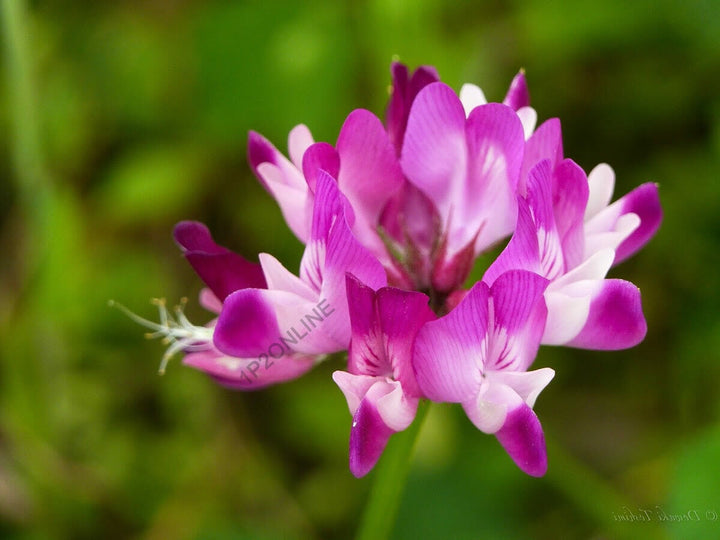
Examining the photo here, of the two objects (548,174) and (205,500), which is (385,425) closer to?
(548,174)

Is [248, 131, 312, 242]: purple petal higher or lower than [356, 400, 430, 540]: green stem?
higher

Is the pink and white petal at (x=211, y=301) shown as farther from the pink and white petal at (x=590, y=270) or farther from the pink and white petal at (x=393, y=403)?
the pink and white petal at (x=590, y=270)

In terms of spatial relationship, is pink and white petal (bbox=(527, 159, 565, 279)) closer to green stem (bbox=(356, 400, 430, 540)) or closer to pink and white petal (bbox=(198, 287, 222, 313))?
green stem (bbox=(356, 400, 430, 540))

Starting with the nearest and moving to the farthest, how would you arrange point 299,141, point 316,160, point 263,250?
point 316,160, point 299,141, point 263,250

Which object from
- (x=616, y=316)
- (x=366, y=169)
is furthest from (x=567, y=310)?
(x=366, y=169)

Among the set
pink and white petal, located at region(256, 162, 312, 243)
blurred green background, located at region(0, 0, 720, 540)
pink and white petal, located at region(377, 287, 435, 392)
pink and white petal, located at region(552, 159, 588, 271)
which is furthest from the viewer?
blurred green background, located at region(0, 0, 720, 540)

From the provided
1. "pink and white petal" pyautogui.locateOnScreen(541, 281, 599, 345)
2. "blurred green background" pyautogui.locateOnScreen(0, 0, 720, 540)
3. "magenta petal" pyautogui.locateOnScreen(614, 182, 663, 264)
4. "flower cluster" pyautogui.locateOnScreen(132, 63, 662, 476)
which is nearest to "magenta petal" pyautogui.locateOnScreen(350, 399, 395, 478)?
"flower cluster" pyautogui.locateOnScreen(132, 63, 662, 476)

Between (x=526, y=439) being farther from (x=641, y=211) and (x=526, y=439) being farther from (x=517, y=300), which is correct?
(x=641, y=211)

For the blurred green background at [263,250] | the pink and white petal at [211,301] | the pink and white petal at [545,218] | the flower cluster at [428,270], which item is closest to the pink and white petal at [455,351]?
the flower cluster at [428,270]
